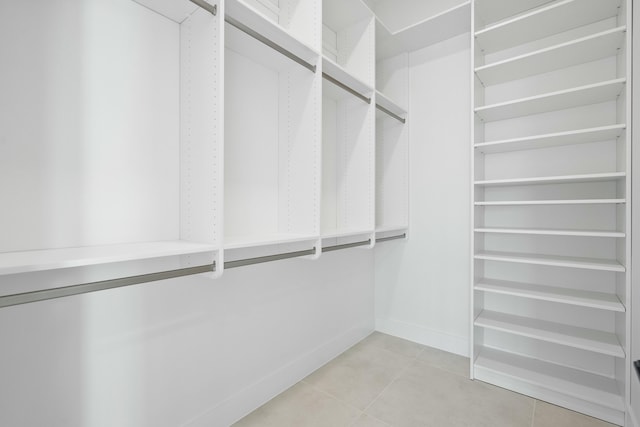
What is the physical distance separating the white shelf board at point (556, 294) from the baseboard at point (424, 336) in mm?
616

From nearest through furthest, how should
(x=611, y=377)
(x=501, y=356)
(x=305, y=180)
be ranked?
(x=305, y=180), (x=611, y=377), (x=501, y=356)

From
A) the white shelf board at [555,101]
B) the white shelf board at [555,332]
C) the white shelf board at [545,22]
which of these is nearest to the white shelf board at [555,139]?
the white shelf board at [555,101]

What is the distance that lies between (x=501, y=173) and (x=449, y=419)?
170cm

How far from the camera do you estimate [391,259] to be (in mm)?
2822

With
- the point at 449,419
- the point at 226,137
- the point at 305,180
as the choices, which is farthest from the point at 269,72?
the point at 449,419

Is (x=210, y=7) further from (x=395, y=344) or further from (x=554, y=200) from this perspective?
(x=395, y=344)

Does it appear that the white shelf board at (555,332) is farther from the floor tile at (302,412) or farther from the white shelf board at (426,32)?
the white shelf board at (426,32)

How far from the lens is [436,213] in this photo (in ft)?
8.45

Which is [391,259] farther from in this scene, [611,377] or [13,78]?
[13,78]

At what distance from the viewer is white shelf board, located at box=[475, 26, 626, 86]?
167 centimetres

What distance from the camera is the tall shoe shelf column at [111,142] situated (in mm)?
985

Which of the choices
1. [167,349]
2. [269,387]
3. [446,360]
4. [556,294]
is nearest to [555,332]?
[556,294]

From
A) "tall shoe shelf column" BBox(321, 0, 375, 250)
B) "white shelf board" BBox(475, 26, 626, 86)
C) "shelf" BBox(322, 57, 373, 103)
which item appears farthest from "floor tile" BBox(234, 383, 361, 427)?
"white shelf board" BBox(475, 26, 626, 86)

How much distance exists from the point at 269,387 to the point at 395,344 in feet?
4.06
